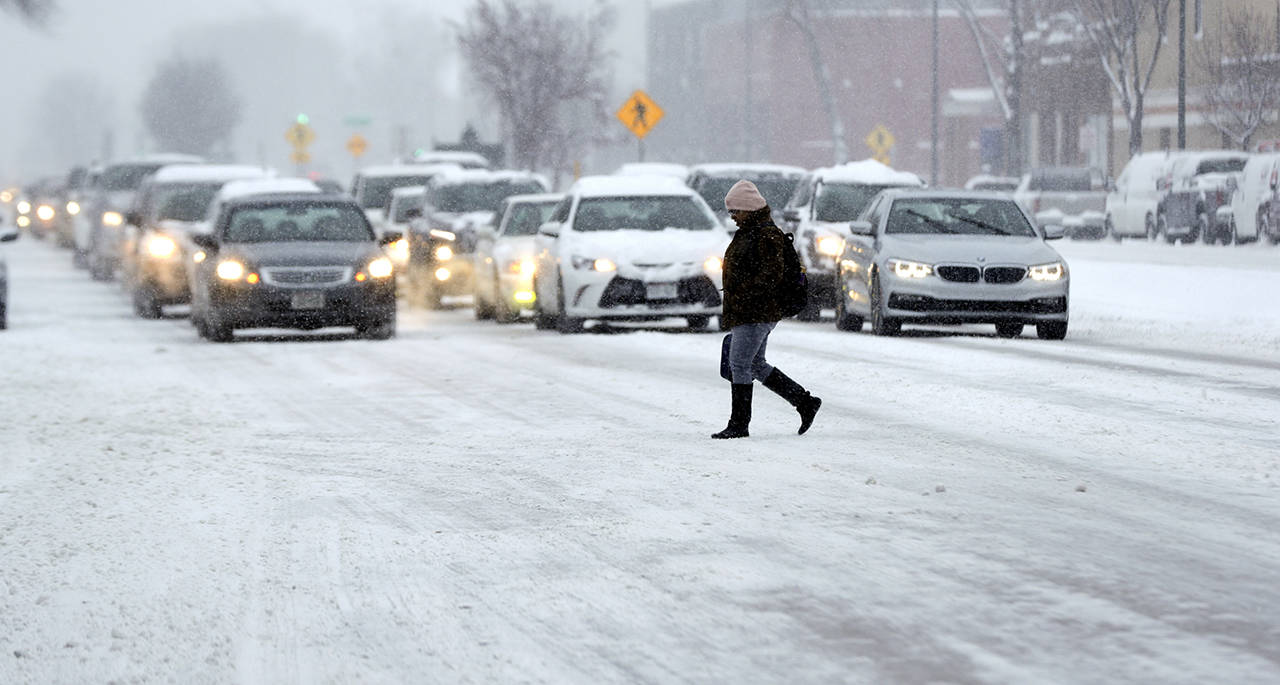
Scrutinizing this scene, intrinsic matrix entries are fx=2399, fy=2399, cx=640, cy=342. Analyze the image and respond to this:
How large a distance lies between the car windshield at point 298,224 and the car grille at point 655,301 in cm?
276

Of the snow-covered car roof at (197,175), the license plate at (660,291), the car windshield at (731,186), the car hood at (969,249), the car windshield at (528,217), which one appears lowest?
the license plate at (660,291)

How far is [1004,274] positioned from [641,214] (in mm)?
4406

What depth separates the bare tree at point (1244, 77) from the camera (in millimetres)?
59969

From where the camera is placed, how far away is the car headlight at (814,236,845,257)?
2605 centimetres

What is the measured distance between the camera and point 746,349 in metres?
13.2

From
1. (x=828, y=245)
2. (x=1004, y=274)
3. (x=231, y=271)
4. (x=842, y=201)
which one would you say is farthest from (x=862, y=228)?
(x=231, y=271)

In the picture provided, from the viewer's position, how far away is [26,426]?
14.8 m

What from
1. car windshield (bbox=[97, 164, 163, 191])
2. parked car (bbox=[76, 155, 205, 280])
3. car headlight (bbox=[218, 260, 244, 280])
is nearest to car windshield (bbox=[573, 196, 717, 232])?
car headlight (bbox=[218, 260, 244, 280])

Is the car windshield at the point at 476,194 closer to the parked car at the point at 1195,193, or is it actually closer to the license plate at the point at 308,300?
the license plate at the point at 308,300

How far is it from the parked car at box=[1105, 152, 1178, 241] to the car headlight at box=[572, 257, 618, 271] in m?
29.5

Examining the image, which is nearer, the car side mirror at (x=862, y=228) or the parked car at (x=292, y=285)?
the car side mirror at (x=862, y=228)

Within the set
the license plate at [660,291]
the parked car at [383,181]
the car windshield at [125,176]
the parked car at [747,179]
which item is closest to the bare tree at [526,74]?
the car windshield at [125,176]

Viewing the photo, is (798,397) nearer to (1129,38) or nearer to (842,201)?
(842,201)

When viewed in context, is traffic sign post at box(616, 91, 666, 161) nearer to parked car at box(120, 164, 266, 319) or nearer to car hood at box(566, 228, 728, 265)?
parked car at box(120, 164, 266, 319)
